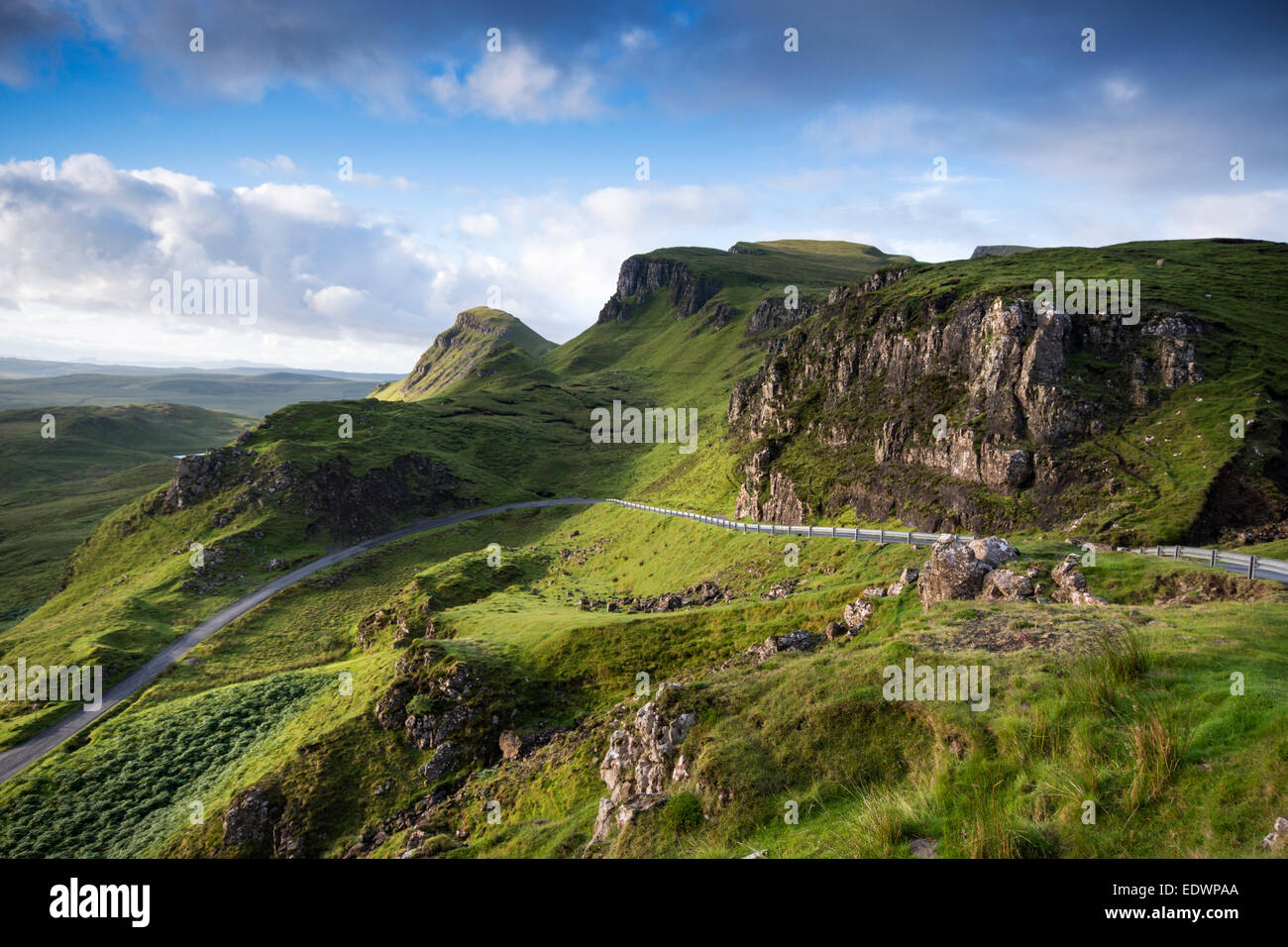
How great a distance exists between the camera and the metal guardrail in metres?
22.1

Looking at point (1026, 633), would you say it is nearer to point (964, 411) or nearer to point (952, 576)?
point (952, 576)

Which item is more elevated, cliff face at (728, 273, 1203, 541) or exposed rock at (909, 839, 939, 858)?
cliff face at (728, 273, 1203, 541)

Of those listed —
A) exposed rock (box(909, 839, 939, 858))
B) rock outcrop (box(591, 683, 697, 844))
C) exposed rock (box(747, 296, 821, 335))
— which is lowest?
rock outcrop (box(591, 683, 697, 844))

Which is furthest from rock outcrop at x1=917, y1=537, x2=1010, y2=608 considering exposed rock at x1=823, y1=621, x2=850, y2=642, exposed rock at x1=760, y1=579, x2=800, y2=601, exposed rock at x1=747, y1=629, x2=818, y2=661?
exposed rock at x1=760, y1=579, x2=800, y2=601

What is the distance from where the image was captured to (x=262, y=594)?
2832 inches

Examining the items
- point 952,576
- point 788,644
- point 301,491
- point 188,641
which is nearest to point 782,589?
point 788,644

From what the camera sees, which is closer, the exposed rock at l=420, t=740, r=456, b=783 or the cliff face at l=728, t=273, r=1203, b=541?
the exposed rock at l=420, t=740, r=456, b=783

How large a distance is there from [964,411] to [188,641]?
7987 centimetres

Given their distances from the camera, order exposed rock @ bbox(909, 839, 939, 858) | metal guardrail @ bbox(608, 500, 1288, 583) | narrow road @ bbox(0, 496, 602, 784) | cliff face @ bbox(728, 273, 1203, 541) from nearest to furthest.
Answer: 1. exposed rock @ bbox(909, 839, 939, 858)
2. metal guardrail @ bbox(608, 500, 1288, 583)
3. narrow road @ bbox(0, 496, 602, 784)
4. cliff face @ bbox(728, 273, 1203, 541)

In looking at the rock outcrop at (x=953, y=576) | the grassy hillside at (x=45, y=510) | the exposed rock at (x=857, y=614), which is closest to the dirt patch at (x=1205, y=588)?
the rock outcrop at (x=953, y=576)

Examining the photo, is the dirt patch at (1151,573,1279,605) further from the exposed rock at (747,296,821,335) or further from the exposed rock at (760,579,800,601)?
the exposed rock at (747,296,821,335)

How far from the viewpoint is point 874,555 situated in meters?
36.9
